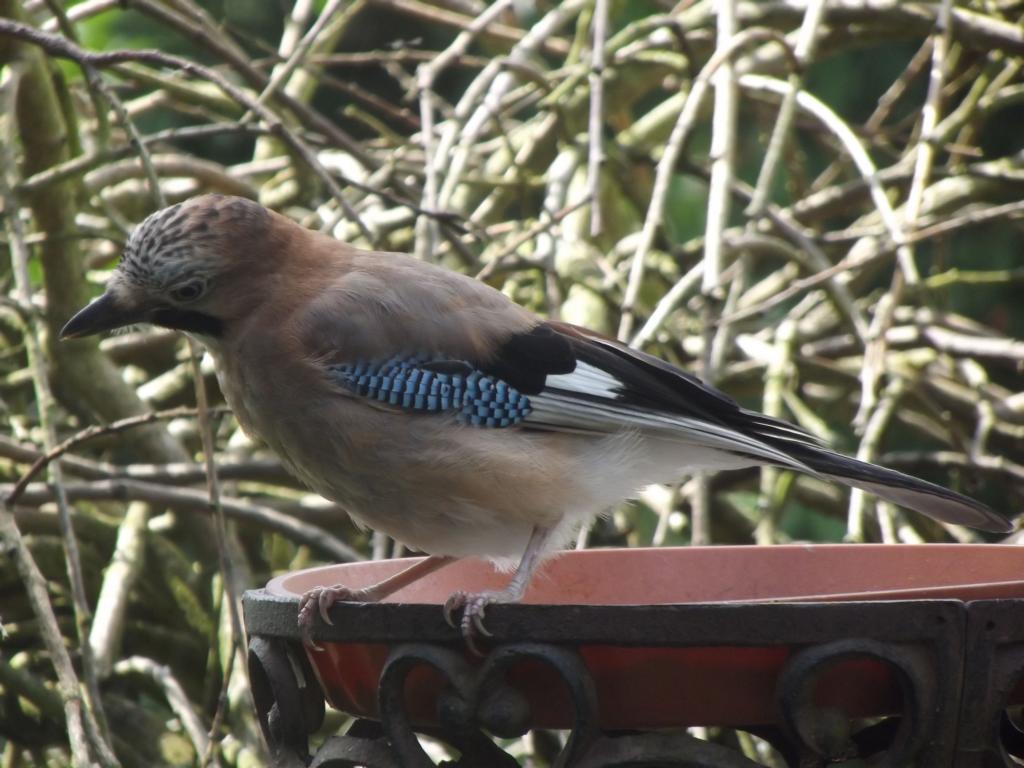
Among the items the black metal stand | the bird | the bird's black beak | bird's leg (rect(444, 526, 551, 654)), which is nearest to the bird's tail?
the bird

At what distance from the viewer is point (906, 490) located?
6.40ft

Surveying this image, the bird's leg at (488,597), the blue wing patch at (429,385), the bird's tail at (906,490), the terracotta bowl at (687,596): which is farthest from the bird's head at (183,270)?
the bird's tail at (906,490)

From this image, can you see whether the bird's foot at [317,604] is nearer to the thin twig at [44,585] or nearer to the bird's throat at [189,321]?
the thin twig at [44,585]

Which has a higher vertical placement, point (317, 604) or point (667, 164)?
point (667, 164)

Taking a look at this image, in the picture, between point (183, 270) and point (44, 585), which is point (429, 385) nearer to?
point (183, 270)

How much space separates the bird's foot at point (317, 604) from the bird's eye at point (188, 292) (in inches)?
21.4

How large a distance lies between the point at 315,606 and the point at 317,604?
0.02 meters

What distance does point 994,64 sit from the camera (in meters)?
3.45

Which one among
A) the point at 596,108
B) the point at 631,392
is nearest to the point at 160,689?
the point at 631,392

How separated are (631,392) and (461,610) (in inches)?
25.5

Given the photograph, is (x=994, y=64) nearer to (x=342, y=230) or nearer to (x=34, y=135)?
(x=342, y=230)

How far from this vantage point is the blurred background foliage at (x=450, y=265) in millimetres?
2623

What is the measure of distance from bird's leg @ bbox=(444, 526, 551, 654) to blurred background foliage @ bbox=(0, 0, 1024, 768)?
489mm

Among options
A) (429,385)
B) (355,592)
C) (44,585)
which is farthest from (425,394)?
(44,585)
